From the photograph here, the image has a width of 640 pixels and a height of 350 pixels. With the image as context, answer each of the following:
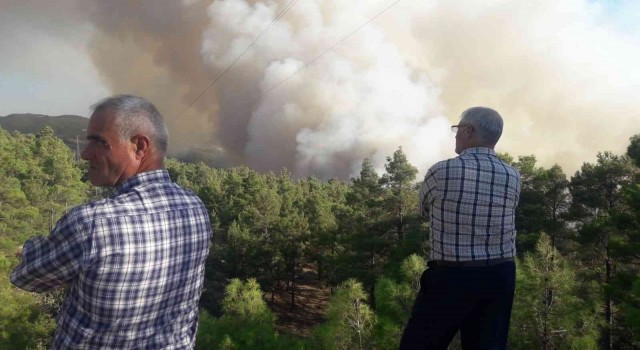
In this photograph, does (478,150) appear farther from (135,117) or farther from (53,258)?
(53,258)

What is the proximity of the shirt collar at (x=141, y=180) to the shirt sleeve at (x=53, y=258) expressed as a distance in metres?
0.15

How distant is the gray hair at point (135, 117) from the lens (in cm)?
119

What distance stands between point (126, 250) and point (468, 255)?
1.15 meters

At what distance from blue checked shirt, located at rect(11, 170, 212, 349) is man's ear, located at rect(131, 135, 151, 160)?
5 centimetres

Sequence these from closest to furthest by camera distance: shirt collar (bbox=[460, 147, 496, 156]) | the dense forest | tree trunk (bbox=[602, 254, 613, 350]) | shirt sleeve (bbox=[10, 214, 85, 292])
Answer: shirt sleeve (bbox=[10, 214, 85, 292]), shirt collar (bbox=[460, 147, 496, 156]), the dense forest, tree trunk (bbox=[602, 254, 613, 350])

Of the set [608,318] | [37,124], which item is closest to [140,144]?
[608,318]

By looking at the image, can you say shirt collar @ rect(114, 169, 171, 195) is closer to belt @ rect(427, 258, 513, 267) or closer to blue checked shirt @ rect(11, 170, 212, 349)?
blue checked shirt @ rect(11, 170, 212, 349)

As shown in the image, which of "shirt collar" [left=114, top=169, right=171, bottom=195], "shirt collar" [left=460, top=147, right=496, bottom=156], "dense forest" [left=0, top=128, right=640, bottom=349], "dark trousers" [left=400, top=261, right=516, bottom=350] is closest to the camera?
"shirt collar" [left=114, top=169, right=171, bottom=195]

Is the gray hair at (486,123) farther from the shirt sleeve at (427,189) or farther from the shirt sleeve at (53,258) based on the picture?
the shirt sleeve at (53,258)

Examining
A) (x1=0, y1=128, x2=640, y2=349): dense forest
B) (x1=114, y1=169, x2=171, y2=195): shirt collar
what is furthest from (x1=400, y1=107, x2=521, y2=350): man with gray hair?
(x1=0, y1=128, x2=640, y2=349): dense forest

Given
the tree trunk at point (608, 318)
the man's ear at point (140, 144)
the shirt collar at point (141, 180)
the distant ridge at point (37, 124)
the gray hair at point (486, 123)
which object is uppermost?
the distant ridge at point (37, 124)

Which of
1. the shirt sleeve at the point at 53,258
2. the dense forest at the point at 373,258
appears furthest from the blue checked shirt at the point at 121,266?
the dense forest at the point at 373,258

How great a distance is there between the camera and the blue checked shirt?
1055 mm

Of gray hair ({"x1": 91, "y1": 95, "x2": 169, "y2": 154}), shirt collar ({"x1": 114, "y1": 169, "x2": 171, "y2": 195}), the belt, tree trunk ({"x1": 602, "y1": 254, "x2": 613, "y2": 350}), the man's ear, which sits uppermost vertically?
gray hair ({"x1": 91, "y1": 95, "x2": 169, "y2": 154})
